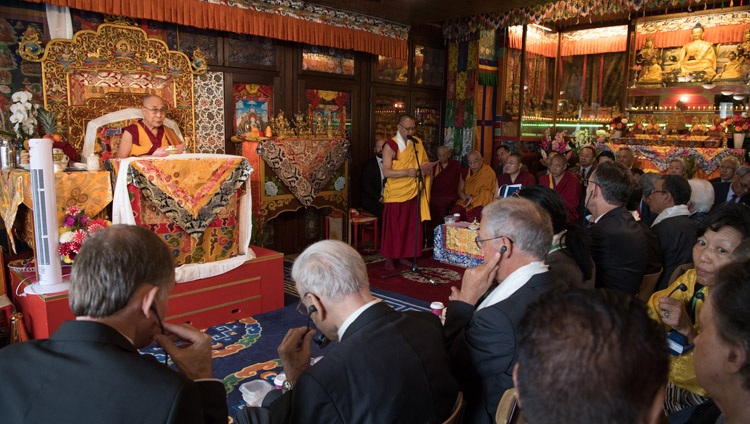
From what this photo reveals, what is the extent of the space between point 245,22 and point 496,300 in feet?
14.5

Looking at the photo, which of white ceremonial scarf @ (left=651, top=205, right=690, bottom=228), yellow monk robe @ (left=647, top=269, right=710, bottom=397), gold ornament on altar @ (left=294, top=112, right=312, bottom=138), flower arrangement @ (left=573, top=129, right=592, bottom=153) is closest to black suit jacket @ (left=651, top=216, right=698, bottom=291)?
white ceremonial scarf @ (left=651, top=205, right=690, bottom=228)

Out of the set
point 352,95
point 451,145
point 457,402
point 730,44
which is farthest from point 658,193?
point 730,44

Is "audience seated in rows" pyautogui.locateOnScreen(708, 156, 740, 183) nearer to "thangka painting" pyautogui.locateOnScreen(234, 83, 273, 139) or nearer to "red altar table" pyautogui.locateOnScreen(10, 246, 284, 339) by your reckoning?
"red altar table" pyautogui.locateOnScreen(10, 246, 284, 339)

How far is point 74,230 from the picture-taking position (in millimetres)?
3514

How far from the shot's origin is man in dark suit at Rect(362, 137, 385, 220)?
6691 mm

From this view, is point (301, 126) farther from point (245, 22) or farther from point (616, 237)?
point (616, 237)

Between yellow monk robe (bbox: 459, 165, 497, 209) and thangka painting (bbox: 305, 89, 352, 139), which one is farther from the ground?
thangka painting (bbox: 305, 89, 352, 139)

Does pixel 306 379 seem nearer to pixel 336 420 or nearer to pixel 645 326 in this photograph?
pixel 336 420

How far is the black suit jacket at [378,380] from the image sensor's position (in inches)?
50.9

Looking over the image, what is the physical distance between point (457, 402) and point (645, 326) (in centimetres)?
85

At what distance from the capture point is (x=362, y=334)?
143 cm

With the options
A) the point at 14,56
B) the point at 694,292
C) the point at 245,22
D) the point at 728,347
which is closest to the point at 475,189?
the point at 245,22

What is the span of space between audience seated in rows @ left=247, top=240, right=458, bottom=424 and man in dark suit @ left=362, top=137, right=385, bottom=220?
5.05m

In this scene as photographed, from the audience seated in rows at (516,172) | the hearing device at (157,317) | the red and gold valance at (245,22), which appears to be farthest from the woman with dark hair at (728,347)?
the audience seated in rows at (516,172)
